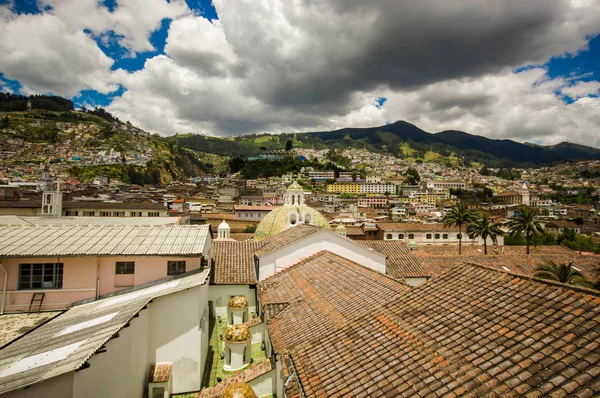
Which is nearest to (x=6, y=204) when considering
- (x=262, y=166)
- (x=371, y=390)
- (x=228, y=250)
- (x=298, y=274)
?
(x=228, y=250)

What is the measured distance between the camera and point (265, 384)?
10.2m

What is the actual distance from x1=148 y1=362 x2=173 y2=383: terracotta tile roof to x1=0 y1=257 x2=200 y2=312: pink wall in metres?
3.15

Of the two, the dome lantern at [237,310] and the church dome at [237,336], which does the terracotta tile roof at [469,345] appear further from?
the dome lantern at [237,310]

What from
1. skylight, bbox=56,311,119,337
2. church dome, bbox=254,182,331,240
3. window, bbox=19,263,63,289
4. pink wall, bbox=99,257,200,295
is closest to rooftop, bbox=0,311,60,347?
window, bbox=19,263,63,289

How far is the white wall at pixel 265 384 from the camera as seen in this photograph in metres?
9.97

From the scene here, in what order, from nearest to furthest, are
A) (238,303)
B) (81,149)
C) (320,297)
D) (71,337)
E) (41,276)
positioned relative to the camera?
(71,337) → (320,297) → (41,276) → (238,303) → (81,149)

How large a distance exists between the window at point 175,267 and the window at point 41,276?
12.0 feet

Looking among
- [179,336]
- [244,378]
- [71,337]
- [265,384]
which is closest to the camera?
[71,337]

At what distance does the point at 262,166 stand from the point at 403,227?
98.0m

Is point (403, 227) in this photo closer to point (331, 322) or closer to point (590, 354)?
point (331, 322)

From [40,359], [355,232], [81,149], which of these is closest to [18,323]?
[40,359]

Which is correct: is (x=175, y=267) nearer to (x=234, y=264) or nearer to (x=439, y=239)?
(x=234, y=264)

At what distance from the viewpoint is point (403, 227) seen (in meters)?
60.8

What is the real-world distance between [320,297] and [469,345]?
6.49 m
